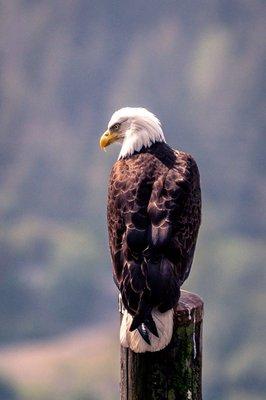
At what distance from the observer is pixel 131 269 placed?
4.55 m

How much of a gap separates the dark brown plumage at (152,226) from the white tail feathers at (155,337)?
0.05 metres

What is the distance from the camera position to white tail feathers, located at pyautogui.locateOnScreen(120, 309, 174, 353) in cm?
432

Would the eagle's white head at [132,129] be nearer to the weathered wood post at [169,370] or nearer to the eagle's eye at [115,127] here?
the eagle's eye at [115,127]

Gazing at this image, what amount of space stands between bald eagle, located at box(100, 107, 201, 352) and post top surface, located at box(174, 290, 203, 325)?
11 centimetres

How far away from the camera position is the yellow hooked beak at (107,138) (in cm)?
608

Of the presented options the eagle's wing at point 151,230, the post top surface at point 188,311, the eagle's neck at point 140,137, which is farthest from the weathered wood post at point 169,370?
the eagle's neck at point 140,137

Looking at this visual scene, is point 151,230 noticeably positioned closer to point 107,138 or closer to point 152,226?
point 152,226

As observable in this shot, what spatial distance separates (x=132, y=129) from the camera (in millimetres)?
6043

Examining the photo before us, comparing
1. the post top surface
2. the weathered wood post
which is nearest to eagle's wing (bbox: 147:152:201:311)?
the post top surface

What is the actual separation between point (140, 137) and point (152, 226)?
4.67 ft

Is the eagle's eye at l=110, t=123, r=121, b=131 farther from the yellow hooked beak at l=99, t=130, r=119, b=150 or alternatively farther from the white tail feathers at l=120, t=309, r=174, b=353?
the white tail feathers at l=120, t=309, r=174, b=353

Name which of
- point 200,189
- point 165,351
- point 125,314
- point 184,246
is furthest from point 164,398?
point 200,189

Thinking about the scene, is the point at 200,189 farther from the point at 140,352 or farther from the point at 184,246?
the point at 140,352

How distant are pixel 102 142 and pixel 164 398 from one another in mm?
2574
